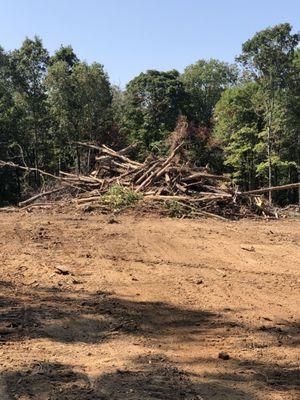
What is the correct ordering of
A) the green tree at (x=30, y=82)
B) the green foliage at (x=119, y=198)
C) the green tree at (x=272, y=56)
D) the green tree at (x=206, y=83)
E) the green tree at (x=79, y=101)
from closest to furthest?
the green foliage at (x=119, y=198) → the green tree at (x=272, y=56) → the green tree at (x=79, y=101) → the green tree at (x=30, y=82) → the green tree at (x=206, y=83)

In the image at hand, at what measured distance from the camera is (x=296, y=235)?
34.4ft

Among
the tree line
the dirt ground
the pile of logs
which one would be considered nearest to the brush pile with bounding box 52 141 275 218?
the pile of logs

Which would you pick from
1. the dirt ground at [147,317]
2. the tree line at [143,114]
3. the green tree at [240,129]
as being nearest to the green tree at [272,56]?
the tree line at [143,114]

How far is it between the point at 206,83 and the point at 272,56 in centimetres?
2276

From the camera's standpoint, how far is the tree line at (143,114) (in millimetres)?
28062

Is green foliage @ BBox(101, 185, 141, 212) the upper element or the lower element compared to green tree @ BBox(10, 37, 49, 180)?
lower

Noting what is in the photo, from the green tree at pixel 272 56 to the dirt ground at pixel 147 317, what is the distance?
19.1 metres

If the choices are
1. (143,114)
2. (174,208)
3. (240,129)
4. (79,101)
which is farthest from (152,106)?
(174,208)

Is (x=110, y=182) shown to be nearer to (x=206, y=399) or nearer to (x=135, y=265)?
(x=135, y=265)

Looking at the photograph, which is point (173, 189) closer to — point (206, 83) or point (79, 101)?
point (79, 101)

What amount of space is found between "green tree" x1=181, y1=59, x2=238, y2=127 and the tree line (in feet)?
7.16

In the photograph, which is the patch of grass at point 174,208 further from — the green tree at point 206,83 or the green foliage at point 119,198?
the green tree at point 206,83

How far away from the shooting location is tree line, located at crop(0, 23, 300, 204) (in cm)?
2806

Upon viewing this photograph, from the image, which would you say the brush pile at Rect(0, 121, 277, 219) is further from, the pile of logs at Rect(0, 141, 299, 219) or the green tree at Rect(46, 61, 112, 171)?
the green tree at Rect(46, 61, 112, 171)
